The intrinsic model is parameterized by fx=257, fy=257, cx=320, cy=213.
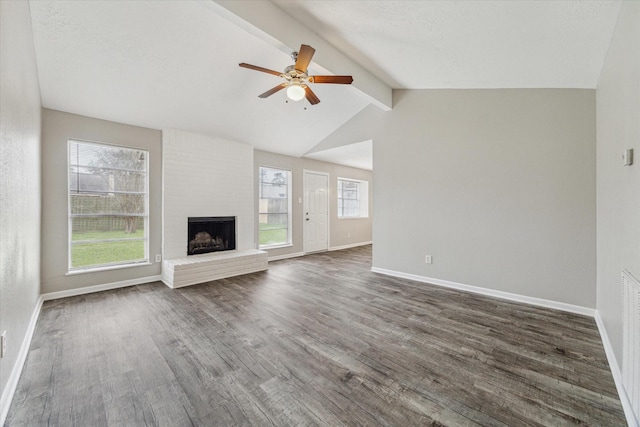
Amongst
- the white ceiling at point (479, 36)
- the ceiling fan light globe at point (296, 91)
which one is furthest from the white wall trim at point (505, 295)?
the ceiling fan light globe at point (296, 91)

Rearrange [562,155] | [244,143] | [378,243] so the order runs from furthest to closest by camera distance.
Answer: [244,143], [378,243], [562,155]

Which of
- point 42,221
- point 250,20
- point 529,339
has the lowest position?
point 529,339

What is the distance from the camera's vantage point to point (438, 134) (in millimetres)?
3871

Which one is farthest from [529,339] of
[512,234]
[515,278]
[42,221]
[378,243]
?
[42,221]

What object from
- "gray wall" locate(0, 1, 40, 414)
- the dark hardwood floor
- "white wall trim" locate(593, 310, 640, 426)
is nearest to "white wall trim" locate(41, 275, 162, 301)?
the dark hardwood floor

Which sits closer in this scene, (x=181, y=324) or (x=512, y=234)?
(x=181, y=324)

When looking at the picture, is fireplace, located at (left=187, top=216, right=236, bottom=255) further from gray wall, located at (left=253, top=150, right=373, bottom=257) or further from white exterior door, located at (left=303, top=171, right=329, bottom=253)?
white exterior door, located at (left=303, top=171, right=329, bottom=253)

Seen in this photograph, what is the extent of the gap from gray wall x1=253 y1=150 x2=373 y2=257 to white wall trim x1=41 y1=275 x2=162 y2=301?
7.77 ft

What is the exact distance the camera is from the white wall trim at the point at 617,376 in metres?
1.40

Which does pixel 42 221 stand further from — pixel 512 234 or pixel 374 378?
pixel 512 234

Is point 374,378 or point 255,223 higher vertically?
point 255,223

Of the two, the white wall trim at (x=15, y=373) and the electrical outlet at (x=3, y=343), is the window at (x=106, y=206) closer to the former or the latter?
the white wall trim at (x=15, y=373)

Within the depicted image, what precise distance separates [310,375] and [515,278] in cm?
297

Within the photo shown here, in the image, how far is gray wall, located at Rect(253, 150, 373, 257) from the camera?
5875 mm
